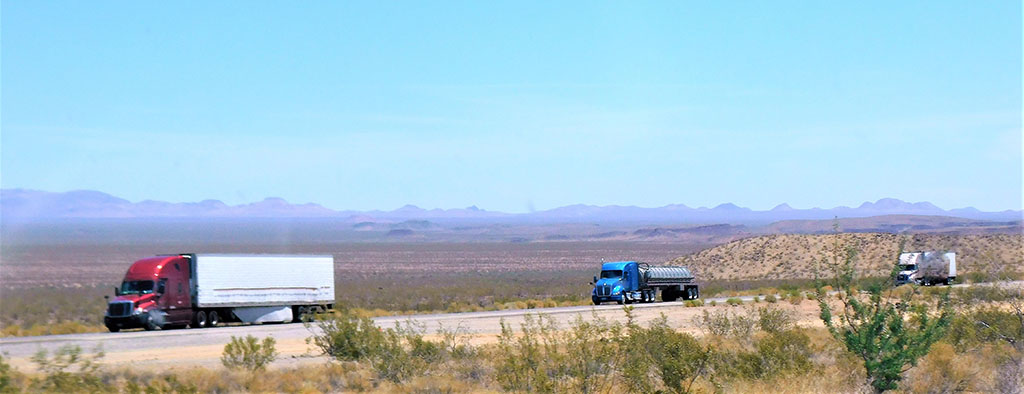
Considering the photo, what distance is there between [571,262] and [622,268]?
7757 centimetres

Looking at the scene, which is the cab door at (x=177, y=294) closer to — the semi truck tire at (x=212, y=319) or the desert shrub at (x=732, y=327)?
the semi truck tire at (x=212, y=319)

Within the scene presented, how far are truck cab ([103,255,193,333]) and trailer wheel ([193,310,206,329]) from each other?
0.33 meters

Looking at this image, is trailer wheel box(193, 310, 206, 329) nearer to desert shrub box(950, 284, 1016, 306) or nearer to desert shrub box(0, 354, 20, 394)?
desert shrub box(950, 284, 1016, 306)

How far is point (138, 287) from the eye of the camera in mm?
42219

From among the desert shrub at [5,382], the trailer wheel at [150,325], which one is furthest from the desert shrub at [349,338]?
the trailer wheel at [150,325]

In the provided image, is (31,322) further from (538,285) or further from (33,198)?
(538,285)

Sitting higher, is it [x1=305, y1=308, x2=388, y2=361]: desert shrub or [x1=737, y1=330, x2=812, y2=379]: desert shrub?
[x1=305, y1=308, x2=388, y2=361]: desert shrub

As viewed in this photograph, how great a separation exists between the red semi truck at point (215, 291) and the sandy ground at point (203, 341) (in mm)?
839

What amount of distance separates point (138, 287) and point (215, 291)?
2995 millimetres

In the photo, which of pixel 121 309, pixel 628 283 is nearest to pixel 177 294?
pixel 121 309

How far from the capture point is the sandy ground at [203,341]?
28281 mm

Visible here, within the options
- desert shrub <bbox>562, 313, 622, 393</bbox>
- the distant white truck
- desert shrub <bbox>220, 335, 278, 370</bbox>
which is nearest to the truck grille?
desert shrub <bbox>220, 335, 278, 370</bbox>

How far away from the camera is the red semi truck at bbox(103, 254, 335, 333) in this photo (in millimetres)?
41781

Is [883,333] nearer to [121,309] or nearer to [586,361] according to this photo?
[586,361]
